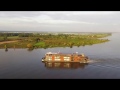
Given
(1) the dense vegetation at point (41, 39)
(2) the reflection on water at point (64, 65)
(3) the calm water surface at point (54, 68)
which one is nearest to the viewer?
(1) the dense vegetation at point (41, 39)

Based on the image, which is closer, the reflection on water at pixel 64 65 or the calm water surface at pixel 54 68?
the calm water surface at pixel 54 68

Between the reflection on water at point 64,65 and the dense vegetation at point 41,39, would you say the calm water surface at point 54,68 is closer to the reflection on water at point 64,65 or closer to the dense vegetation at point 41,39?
the reflection on water at point 64,65

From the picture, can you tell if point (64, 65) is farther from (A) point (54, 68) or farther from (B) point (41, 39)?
(B) point (41, 39)

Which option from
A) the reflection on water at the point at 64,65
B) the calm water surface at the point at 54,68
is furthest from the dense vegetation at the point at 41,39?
the reflection on water at the point at 64,65

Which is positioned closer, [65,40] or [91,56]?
[65,40]
